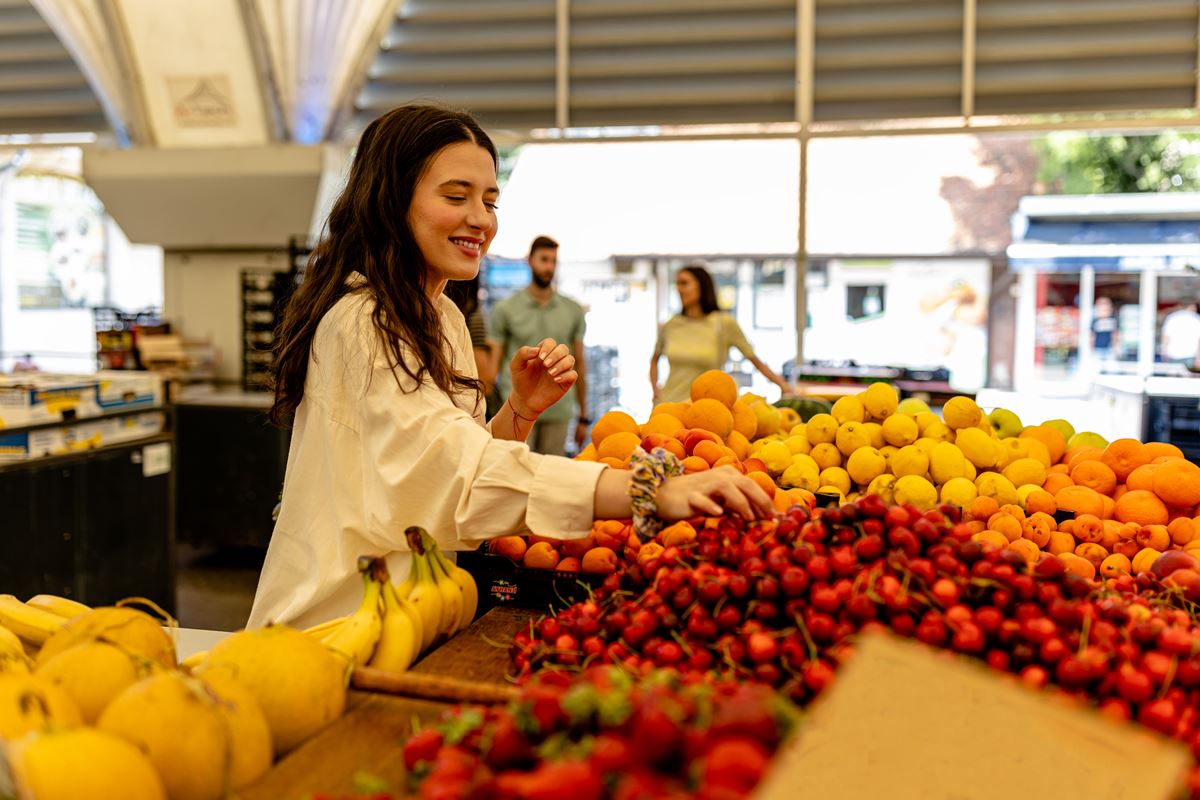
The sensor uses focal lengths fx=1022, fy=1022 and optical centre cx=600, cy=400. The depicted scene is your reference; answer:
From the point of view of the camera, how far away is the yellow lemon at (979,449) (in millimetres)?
2232

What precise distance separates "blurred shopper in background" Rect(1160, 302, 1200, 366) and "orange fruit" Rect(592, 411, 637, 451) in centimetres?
591

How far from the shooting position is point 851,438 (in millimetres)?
2289

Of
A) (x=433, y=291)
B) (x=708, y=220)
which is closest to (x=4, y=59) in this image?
(x=708, y=220)

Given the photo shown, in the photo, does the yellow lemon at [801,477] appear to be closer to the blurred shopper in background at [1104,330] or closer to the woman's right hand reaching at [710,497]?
the woman's right hand reaching at [710,497]

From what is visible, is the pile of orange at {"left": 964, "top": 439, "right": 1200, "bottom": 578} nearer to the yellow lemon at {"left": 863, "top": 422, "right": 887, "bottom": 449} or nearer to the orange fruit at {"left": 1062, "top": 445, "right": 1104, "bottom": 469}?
the orange fruit at {"left": 1062, "top": 445, "right": 1104, "bottom": 469}

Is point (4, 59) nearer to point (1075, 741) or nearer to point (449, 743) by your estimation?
point (449, 743)

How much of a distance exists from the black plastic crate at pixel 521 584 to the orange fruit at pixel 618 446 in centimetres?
37

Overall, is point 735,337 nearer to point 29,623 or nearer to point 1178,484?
point 1178,484

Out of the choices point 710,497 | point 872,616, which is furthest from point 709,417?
point 872,616

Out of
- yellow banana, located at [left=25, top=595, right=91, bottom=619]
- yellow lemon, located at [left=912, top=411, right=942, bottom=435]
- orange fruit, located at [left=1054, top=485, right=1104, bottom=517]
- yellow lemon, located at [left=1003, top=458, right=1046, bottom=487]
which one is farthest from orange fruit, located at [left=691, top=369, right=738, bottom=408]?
yellow banana, located at [left=25, top=595, right=91, bottom=619]

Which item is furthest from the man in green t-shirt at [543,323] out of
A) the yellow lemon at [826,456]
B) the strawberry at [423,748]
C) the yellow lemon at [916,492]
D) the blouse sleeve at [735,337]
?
the strawberry at [423,748]

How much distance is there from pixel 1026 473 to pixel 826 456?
422 mm

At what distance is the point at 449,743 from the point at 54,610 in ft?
3.21

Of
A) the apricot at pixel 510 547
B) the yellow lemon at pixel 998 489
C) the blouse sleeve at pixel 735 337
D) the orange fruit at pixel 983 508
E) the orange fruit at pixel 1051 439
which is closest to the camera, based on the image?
the apricot at pixel 510 547
